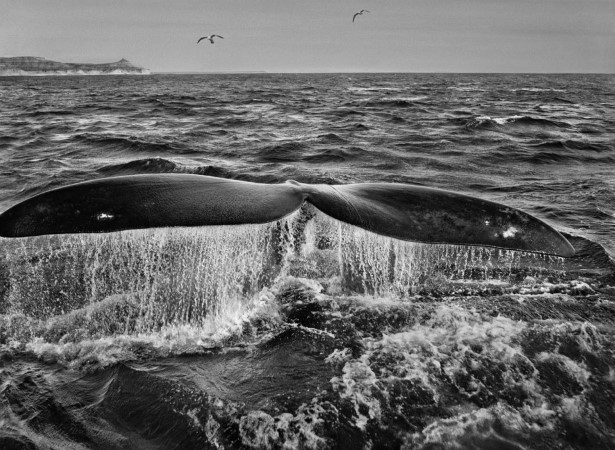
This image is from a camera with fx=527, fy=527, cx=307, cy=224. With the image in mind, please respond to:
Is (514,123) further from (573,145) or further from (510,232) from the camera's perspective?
(510,232)

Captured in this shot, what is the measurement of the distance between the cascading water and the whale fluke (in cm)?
57

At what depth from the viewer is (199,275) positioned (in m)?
4.71

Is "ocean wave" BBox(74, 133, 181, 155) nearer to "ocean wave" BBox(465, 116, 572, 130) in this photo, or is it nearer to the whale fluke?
"ocean wave" BBox(465, 116, 572, 130)

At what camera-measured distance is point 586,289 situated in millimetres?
4898

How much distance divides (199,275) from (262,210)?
6.50 ft

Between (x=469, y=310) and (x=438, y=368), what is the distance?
104 cm

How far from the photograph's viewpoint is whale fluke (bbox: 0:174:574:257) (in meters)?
2.67

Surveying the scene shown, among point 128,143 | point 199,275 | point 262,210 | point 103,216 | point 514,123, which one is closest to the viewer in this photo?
point 103,216

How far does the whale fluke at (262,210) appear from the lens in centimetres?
267

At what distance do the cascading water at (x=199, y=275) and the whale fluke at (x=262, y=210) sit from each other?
0.57 meters

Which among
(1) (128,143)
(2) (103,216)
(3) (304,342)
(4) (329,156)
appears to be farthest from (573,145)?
(2) (103,216)

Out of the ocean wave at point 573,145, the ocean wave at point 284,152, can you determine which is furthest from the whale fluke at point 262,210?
Result: the ocean wave at point 573,145

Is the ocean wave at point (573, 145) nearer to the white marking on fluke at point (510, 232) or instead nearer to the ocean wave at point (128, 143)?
the ocean wave at point (128, 143)

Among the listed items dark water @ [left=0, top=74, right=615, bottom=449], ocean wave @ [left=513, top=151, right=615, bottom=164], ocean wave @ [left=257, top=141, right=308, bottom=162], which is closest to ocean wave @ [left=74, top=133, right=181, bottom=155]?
ocean wave @ [left=257, top=141, right=308, bottom=162]
